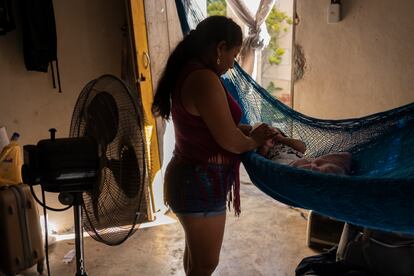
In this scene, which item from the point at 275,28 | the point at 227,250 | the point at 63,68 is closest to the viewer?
the point at 227,250

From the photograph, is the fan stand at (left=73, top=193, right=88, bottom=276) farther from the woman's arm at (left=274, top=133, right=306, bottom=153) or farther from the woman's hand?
the woman's arm at (left=274, top=133, right=306, bottom=153)

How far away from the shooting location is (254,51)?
286 centimetres

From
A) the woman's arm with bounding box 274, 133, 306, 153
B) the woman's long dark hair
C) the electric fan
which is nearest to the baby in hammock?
the woman's arm with bounding box 274, 133, 306, 153

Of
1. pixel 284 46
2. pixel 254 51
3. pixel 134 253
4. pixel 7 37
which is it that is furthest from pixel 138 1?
pixel 284 46

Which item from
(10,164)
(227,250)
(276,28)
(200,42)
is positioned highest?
(276,28)

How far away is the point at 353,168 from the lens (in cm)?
147

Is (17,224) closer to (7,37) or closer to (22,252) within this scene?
(22,252)

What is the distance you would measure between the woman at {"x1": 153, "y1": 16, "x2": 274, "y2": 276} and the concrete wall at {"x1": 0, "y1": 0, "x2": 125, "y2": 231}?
4.19 ft

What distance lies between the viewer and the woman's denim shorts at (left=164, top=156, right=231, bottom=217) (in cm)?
124

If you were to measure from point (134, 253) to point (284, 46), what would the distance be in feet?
11.2

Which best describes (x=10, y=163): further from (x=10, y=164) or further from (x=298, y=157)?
(x=298, y=157)

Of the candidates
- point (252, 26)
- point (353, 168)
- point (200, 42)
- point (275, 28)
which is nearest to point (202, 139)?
point (200, 42)

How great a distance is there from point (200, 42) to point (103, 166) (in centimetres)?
47

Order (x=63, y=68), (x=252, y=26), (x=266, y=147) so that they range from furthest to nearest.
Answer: (x=252, y=26) < (x=63, y=68) < (x=266, y=147)
